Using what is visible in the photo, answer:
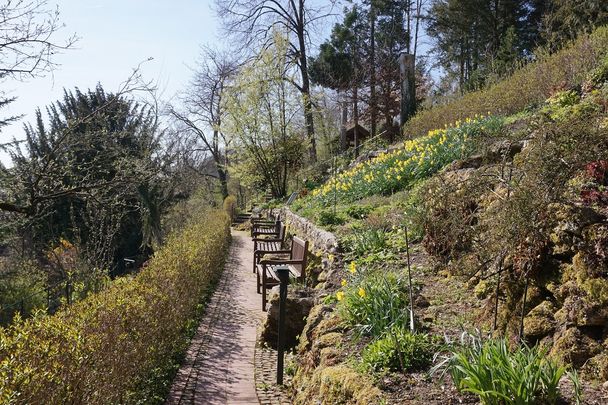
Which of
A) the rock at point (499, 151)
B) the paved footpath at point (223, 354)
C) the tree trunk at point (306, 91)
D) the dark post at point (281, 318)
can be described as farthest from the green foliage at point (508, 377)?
the tree trunk at point (306, 91)

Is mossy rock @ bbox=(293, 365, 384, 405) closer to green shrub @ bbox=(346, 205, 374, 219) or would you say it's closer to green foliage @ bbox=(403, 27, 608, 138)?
green shrub @ bbox=(346, 205, 374, 219)

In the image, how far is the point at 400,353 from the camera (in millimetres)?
3107

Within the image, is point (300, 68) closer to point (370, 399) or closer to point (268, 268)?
point (268, 268)

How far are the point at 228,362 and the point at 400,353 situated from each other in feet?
9.47

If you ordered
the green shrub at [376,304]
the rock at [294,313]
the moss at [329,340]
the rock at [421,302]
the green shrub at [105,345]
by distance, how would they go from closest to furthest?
the green shrub at [105,345] → the green shrub at [376,304] → the moss at [329,340] → the rock at [421,302] → the rock at [294,313]

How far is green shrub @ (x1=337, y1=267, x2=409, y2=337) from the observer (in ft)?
12.0

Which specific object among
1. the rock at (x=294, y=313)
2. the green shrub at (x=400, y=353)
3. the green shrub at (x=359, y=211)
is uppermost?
the green shrub at (x=359, y=211)

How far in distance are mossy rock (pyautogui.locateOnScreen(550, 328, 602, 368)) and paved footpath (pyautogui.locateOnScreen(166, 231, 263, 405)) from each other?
2734 mm

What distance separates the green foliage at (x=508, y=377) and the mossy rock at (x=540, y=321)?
0.45 meters

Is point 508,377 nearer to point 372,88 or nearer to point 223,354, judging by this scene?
point 223,354

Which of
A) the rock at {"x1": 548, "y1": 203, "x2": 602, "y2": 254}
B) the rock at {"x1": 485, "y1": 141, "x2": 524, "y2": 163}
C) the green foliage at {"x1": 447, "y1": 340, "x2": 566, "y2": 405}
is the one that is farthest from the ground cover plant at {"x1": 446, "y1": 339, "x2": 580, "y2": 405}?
the rock at {"x1": 485, "y1": 141, "x2": 524, "y2": 163}

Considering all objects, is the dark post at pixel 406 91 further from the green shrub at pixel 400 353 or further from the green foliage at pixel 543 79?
the green shrub at pixel 400 353

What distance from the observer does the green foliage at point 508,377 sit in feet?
7.47

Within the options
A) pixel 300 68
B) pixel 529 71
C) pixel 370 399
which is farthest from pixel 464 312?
pixel 300 68
